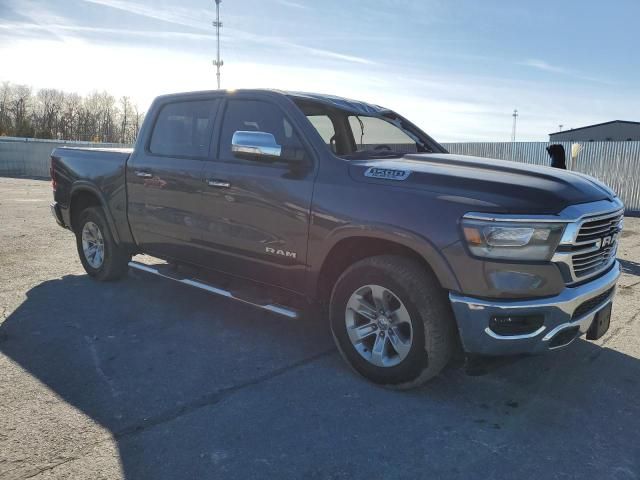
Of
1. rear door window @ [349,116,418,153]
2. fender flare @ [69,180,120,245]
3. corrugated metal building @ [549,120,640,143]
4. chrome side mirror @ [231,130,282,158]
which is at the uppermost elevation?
corrugated metal building @ [549,120,640,143]

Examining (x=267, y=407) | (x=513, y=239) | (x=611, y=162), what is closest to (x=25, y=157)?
(x=611, y=162)

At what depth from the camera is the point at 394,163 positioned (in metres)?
3.54

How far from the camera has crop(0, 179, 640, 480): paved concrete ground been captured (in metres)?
2.64

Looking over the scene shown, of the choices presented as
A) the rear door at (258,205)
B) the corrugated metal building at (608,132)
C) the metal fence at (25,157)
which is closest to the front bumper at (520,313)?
the rear door at (258,205)

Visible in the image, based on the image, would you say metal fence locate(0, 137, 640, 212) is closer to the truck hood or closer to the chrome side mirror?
the truck hood

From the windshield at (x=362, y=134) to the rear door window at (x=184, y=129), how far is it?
96 cm

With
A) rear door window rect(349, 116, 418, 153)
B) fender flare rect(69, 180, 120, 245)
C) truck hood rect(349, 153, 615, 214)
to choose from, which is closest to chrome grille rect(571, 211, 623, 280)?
truck hood rect(349, 153, 615, 214)

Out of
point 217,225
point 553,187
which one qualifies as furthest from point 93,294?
point 553,187

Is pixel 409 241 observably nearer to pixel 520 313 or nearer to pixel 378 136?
pixel 520 313

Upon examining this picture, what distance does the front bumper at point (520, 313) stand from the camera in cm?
291

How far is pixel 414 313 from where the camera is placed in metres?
3.19

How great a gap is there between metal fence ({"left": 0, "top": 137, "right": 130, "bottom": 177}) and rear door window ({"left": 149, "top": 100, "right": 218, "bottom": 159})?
2811 cm

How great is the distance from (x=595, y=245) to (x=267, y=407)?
2212 mm

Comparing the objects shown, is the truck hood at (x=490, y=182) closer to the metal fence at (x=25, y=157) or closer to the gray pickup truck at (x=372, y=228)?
the gray pickup truck at (x=372, y=228)
